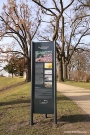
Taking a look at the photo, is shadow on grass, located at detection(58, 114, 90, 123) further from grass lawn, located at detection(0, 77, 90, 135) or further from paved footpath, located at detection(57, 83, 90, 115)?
paved footpath, located at detection(57, 83, 90, 115)

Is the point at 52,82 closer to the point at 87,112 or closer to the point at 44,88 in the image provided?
the point at 44,88

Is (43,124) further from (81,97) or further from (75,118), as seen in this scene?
(81,97)

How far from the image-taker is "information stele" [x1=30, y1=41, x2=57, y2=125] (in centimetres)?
732

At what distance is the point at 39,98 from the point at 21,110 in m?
2.33

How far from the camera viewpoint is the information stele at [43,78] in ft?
24.0

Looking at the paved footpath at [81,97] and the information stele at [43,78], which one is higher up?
the information stele at [43,78]

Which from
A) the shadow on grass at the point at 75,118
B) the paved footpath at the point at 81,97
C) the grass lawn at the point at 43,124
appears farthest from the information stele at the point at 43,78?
the paved footpath at the point at 81,97

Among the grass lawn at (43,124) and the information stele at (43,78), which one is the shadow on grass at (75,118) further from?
the information stele at (43,78)

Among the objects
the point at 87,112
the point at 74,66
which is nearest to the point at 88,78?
the point at 74,66

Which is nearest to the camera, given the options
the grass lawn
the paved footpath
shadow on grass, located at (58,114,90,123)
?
the grass lawn

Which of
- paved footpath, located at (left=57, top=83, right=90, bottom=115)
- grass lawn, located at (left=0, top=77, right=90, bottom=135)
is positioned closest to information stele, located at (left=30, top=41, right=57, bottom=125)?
grass lawn, located at (left=0, top=77, right=90, bottom=135)

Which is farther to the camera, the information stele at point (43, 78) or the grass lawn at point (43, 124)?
the information stele at point (43, 78)

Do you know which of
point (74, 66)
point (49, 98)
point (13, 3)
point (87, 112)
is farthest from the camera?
point (74, 66)

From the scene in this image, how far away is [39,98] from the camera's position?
7.36 metres
